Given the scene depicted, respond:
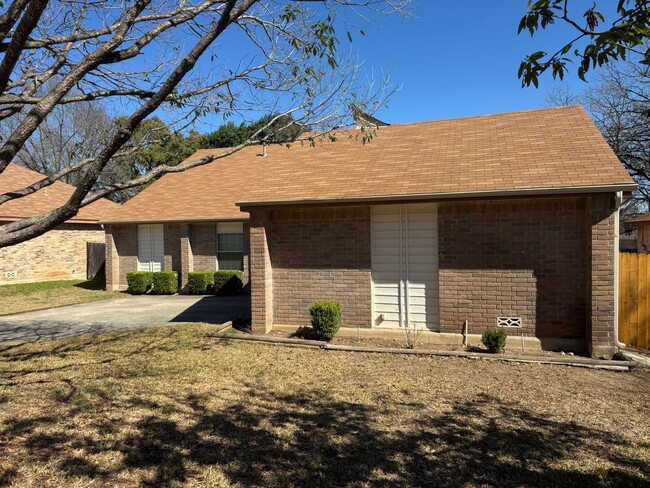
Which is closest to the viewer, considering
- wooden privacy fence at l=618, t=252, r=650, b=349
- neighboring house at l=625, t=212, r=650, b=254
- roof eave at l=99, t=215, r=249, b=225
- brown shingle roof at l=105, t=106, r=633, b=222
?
brown shingle roof at l=105, t=106, r=633, b=222

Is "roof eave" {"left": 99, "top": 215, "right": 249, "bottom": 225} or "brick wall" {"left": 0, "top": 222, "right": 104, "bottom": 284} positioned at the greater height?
"roof eave" {"left": 99, "top": 215, "right": 249, "bottom": 225}

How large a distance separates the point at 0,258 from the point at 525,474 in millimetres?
22609

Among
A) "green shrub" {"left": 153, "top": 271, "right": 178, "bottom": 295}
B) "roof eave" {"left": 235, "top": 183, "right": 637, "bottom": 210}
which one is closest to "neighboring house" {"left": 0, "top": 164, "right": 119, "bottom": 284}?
"green shrub" {"left": 153, "top": 271, "right": 178, "bottom": 295}

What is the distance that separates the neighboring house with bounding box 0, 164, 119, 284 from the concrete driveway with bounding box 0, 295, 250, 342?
7.20 m

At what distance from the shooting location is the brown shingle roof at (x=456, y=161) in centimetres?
842

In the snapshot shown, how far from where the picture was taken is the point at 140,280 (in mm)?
18125

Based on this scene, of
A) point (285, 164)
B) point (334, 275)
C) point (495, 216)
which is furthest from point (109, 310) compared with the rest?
point (495, 216)

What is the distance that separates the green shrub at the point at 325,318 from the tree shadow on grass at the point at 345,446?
3.41 metres

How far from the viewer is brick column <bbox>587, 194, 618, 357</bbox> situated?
7.69 metres

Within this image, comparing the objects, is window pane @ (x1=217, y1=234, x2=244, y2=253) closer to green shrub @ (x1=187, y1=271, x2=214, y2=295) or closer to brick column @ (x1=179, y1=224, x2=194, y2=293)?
green shrub @ (x1=187, y1=271, x2=214, y2=295)

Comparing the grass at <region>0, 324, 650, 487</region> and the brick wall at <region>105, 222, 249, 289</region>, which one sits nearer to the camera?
the grass at <region>0, 324, 650, 487</region>

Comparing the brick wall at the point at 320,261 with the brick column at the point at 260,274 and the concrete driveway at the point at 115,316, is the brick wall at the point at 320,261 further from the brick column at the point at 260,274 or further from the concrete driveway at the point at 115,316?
the concrete driveway at the point at 115,316

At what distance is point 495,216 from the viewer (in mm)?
8703

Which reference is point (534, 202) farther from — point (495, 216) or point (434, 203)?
point (434, 203)
